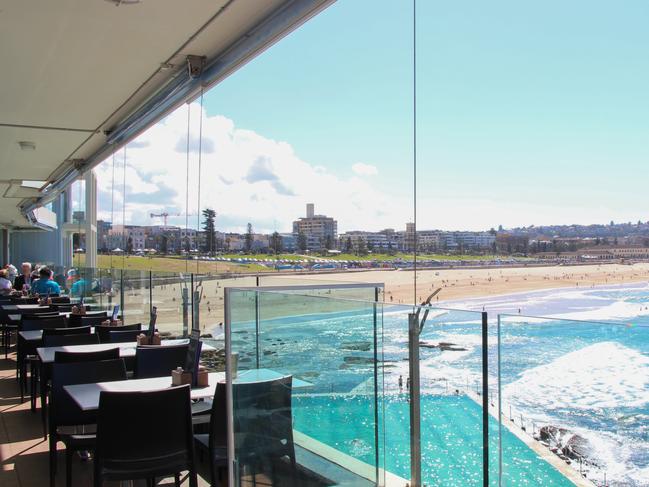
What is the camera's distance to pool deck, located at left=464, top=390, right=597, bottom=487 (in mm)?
1647

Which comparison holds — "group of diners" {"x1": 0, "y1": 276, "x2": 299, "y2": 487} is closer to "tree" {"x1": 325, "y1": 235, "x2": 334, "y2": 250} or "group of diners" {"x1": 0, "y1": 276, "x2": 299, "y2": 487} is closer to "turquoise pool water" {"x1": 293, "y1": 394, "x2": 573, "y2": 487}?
"turquoise pool water" {"x1": 293, "y1": 394, "x2": 573, "y2": 487}

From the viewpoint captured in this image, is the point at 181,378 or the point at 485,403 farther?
the point at 181,378

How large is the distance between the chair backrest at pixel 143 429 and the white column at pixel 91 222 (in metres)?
13.1

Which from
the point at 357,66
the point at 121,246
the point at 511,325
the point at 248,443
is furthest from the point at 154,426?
the point at 121,246

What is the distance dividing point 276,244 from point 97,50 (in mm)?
7814

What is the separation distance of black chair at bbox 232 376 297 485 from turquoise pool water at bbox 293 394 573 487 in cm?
8

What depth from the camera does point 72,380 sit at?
3.82 m

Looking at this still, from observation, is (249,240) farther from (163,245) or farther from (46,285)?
(46,285)

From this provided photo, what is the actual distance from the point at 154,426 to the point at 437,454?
57.7 inches

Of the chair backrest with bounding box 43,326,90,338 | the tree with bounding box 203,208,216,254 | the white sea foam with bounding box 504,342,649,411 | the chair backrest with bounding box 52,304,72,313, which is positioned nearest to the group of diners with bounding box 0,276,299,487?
the chair backrest with bounding box 43,326,90,338

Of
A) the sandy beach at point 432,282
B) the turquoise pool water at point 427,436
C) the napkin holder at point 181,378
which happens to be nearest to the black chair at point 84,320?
the sandy beach at point 432,282

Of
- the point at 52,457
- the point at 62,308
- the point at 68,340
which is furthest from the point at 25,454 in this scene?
the point at 62,308

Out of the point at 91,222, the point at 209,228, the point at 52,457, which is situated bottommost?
the point at 52,457

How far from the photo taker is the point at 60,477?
394 centimetres
